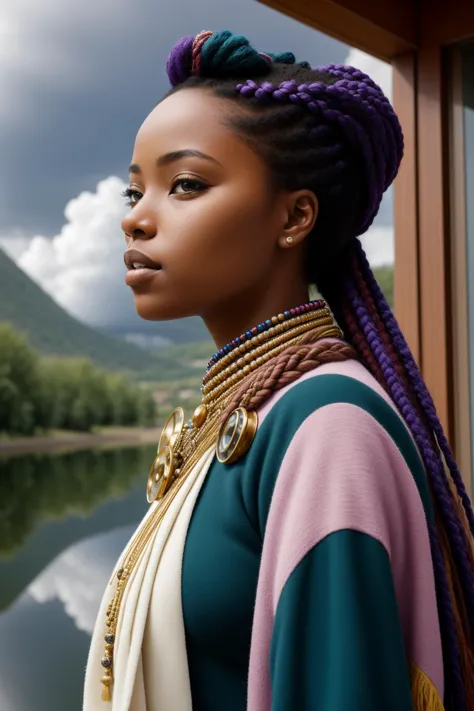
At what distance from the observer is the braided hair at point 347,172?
778mm

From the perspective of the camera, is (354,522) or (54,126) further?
(54,126)

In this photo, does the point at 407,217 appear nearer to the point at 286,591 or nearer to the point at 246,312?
the point at 246,312

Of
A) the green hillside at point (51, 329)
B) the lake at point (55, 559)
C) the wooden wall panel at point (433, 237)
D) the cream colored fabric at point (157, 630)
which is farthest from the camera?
the wooden wall panel at point (433, 237)

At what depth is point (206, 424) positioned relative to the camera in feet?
2.82

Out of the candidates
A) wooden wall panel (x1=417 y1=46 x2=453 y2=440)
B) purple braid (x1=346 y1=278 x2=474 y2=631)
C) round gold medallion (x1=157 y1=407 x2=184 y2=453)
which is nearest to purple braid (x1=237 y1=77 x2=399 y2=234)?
purple braid (x1=346 y1=278 x2=474 y2=631)

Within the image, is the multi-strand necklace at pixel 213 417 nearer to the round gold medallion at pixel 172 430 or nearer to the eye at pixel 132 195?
the round gold medallion at pixel 172 430

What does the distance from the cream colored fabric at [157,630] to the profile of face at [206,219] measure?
0.16 meters

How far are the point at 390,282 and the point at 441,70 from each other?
49 cm

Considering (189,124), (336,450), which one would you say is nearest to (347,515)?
(336,450)

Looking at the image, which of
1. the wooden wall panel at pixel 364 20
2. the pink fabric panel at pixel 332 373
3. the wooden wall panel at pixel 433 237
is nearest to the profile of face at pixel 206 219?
the pink fabric panel at pixel 332 373

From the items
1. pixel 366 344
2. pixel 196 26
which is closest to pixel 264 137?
pixel 366 344

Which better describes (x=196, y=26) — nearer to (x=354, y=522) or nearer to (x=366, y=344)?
(x=366, y=344)

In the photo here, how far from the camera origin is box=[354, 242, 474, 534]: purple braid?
2.76ft

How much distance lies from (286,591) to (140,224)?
37cm
